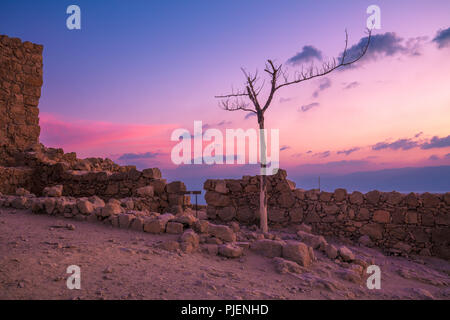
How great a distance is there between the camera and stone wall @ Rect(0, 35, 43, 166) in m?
10.9

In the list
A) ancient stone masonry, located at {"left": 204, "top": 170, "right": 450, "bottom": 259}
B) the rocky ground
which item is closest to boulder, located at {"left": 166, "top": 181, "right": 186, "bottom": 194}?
ancient stone masonry, located at {"left": 204, "top": 170, "right": 450, "bottom": 259}

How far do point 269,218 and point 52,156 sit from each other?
27.8 ft

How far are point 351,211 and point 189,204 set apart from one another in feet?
16.3

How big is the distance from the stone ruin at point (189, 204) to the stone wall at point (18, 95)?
0.03m

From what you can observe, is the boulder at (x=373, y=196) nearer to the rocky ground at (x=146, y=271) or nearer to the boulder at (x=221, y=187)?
the rocky ground at (x=146, y=271)

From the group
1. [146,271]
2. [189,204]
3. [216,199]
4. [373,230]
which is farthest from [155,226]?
[373,230]

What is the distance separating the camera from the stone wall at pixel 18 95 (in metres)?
10.9

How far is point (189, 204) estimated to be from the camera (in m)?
9.84

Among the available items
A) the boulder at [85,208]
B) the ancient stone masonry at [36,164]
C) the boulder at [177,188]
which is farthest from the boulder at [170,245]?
the boulder at [177,188]

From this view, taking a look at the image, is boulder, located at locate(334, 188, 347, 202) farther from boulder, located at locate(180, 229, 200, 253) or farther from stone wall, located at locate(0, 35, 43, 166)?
stone wall, located at locate(0, 35, 43, 166)

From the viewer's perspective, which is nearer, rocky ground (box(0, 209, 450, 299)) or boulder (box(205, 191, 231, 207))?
rocky ground (box(0, 209, 450, 299))

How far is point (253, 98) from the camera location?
28.1 ft

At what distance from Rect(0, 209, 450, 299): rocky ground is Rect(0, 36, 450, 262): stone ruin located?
29cm
